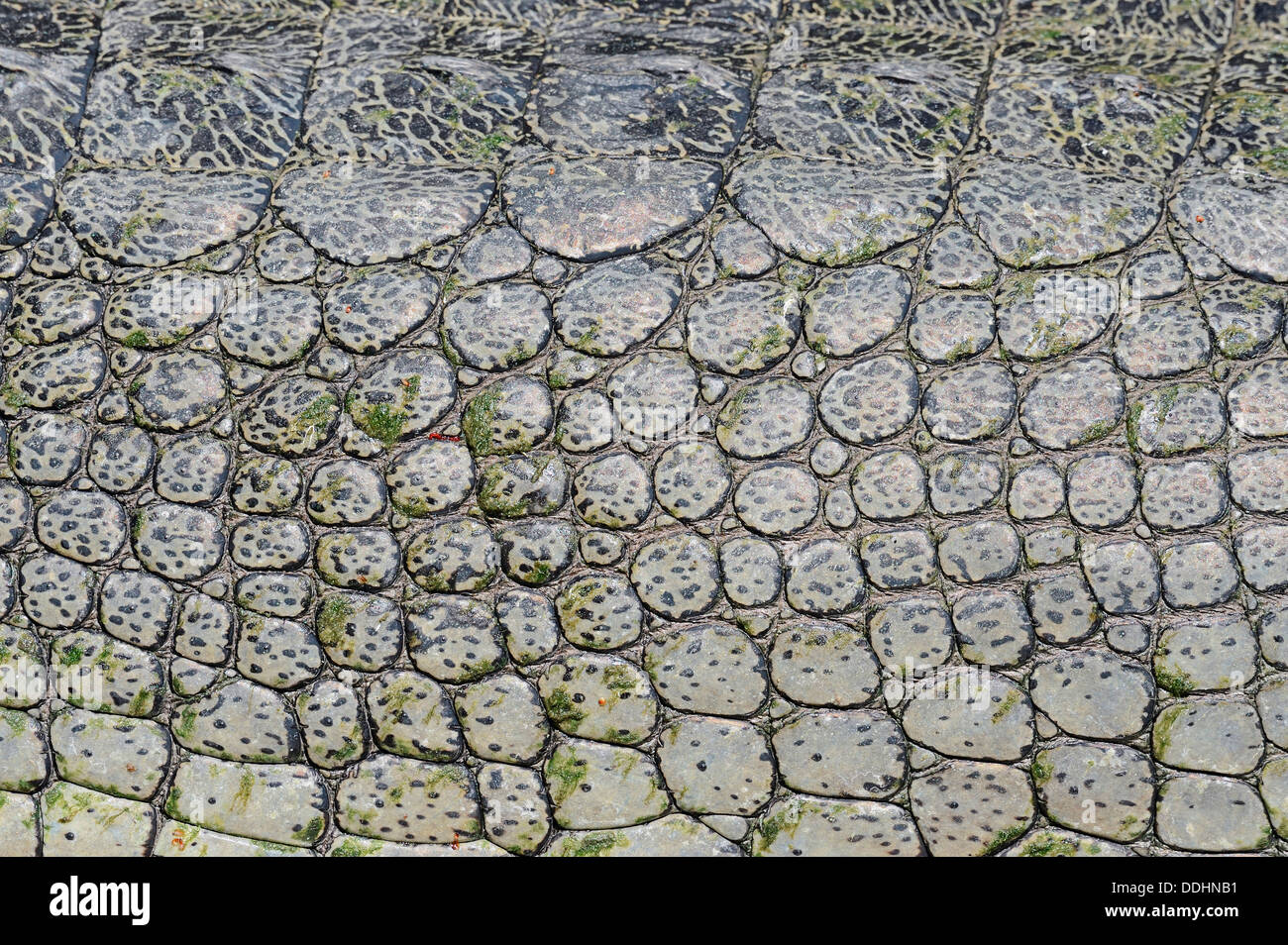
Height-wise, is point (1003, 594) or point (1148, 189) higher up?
point (1148, 189)

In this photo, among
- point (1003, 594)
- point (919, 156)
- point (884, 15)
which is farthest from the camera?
point (884, 15)

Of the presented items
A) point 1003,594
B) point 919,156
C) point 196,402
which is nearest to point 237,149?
point 196,402

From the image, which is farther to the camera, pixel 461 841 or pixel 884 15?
pixel 884 15

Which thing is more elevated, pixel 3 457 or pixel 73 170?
pixel 73 170

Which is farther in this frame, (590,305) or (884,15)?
(884,15)

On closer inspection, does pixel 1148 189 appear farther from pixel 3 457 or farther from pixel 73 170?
pixel 3 457

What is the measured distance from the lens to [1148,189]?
2910mm

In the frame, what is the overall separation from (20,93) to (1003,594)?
2.78 m

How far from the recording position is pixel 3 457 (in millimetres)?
2895

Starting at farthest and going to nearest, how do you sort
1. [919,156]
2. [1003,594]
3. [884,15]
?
[884,15], [919,156], [1003,594]

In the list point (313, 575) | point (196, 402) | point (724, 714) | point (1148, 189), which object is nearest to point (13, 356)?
point (196, 402)
